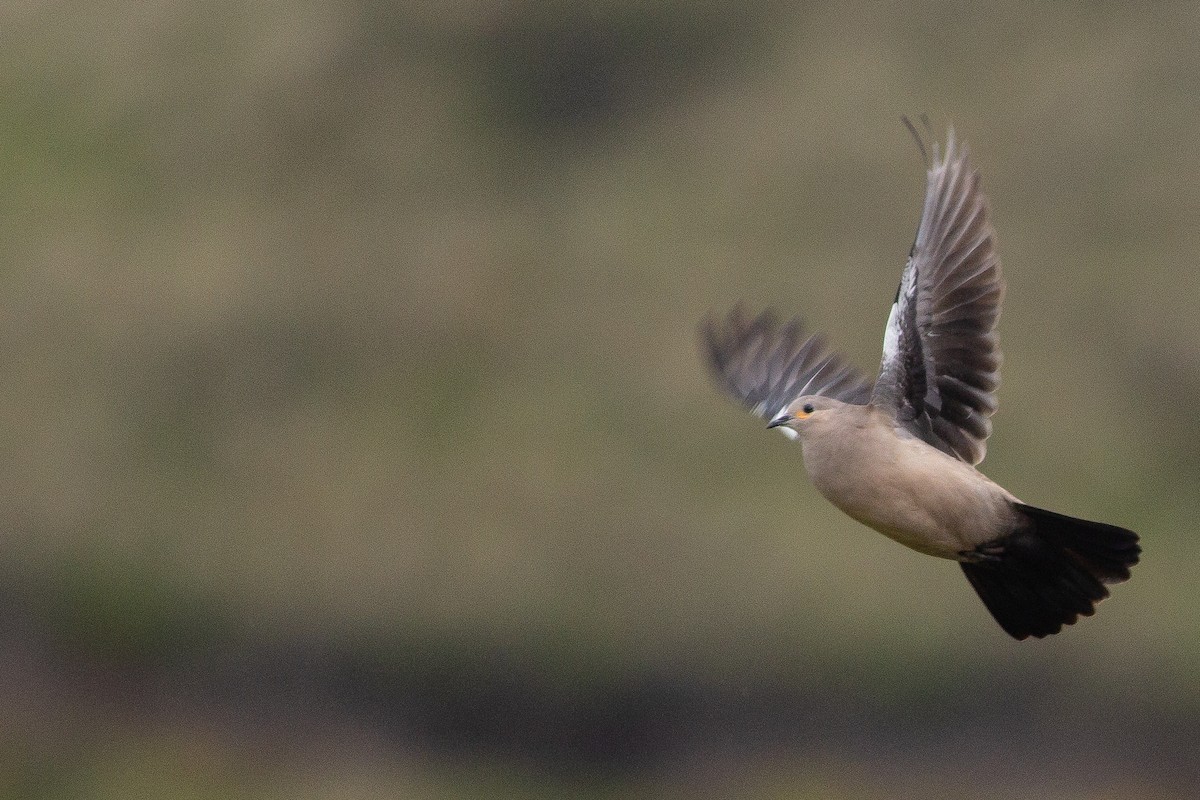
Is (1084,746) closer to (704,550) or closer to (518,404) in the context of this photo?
(704,550)

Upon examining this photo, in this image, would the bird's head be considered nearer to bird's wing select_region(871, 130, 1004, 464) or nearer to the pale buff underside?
the pale buff underside

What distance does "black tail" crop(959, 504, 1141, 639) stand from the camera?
28.8 ft

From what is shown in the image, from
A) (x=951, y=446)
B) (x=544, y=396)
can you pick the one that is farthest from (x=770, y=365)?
(x=544, y=396)

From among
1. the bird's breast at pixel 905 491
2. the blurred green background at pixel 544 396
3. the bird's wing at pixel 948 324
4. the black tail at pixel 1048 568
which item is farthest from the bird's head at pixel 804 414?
the blurred green background at pixel 544 396

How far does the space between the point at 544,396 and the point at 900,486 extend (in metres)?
15.0

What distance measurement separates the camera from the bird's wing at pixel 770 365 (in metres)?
10.6

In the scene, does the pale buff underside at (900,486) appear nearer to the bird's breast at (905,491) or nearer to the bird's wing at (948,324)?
the bird's breast at (905,491)

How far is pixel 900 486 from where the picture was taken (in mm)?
8555

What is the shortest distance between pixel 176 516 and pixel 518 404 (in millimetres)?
4070

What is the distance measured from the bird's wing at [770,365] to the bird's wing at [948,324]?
1.47 metres

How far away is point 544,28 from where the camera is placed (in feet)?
97.6

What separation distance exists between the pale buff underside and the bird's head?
1 centimetres

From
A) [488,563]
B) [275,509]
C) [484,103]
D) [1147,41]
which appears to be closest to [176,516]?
[275,509]

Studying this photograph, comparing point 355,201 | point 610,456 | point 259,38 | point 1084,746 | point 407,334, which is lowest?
point 1084,746
